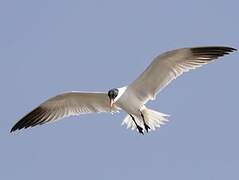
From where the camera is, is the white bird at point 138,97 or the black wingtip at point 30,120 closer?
the white bird at point 138,97

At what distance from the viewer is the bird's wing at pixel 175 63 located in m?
17.3

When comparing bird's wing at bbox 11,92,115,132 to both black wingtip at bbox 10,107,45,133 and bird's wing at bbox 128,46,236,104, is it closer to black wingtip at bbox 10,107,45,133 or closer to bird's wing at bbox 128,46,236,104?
black wingtip at bbox 10,107,45,133

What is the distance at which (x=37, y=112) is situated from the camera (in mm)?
18703

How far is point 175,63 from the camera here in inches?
688

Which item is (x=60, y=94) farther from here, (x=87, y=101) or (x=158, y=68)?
(x=158, y=68)

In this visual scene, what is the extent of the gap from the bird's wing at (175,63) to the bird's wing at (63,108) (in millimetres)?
1124

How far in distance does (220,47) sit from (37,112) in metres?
4.38

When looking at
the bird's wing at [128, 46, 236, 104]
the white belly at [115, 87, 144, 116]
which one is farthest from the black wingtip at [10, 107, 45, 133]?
the bird's wing at [128, 46, 236, 104]

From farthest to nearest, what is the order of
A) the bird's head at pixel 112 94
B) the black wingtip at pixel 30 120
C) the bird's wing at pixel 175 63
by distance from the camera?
1. the black wingtip at pixel 30 120
2. the bird's head at pixel 112 94
3. the bird's wing at pixel 175 63

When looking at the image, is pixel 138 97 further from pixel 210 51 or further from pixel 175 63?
pixel 210 51

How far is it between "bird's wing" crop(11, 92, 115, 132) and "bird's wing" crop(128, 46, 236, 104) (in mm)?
1124

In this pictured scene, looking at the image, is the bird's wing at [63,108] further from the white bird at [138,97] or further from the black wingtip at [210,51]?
the black wingtip at [210,51]

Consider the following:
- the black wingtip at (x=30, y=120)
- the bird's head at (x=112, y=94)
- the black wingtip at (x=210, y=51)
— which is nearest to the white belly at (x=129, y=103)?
the bird's head at (x=112, y=94)

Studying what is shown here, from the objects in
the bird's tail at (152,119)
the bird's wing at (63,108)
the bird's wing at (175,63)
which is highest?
the bird's wing at (175,63)
